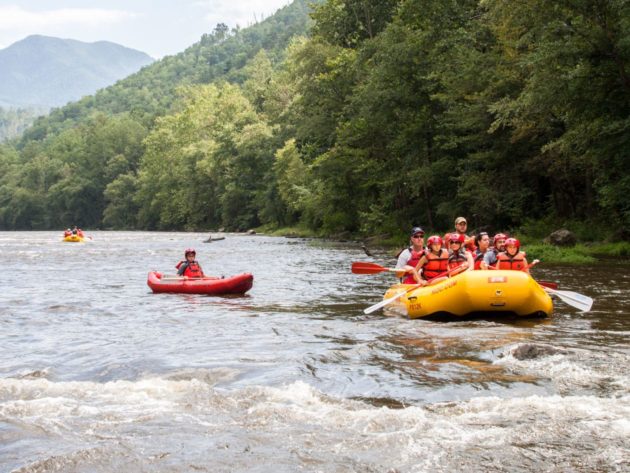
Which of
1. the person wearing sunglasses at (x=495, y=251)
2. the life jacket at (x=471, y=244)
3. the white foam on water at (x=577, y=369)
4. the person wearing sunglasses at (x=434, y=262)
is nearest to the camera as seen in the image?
the white foam on water at (x=577, y=369)

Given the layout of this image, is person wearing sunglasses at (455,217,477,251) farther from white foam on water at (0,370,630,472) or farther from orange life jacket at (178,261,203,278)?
white foam on water at (0,370,630,472)

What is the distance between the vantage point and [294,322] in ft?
36.6

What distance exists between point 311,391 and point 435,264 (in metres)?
5.63

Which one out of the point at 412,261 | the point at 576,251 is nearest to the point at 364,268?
the point at 412,261

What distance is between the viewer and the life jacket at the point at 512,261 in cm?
1130

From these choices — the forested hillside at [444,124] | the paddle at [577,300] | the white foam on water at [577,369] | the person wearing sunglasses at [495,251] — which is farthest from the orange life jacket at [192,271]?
the forested hillside at [444,124]

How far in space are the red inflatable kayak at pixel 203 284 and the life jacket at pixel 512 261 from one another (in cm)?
552

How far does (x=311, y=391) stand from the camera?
6.73 metres

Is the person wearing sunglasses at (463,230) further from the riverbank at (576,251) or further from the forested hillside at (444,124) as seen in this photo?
the forested hillside at (444,124)

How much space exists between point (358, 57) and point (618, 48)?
54.0 feet

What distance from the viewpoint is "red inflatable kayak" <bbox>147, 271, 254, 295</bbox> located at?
1492 centimetres

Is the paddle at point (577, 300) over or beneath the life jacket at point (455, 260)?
beneath

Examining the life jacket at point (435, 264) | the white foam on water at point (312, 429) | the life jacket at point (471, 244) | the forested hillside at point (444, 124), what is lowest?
the white foam on water at point (312, 429)

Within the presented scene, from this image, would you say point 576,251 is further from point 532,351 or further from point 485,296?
point 532,351
